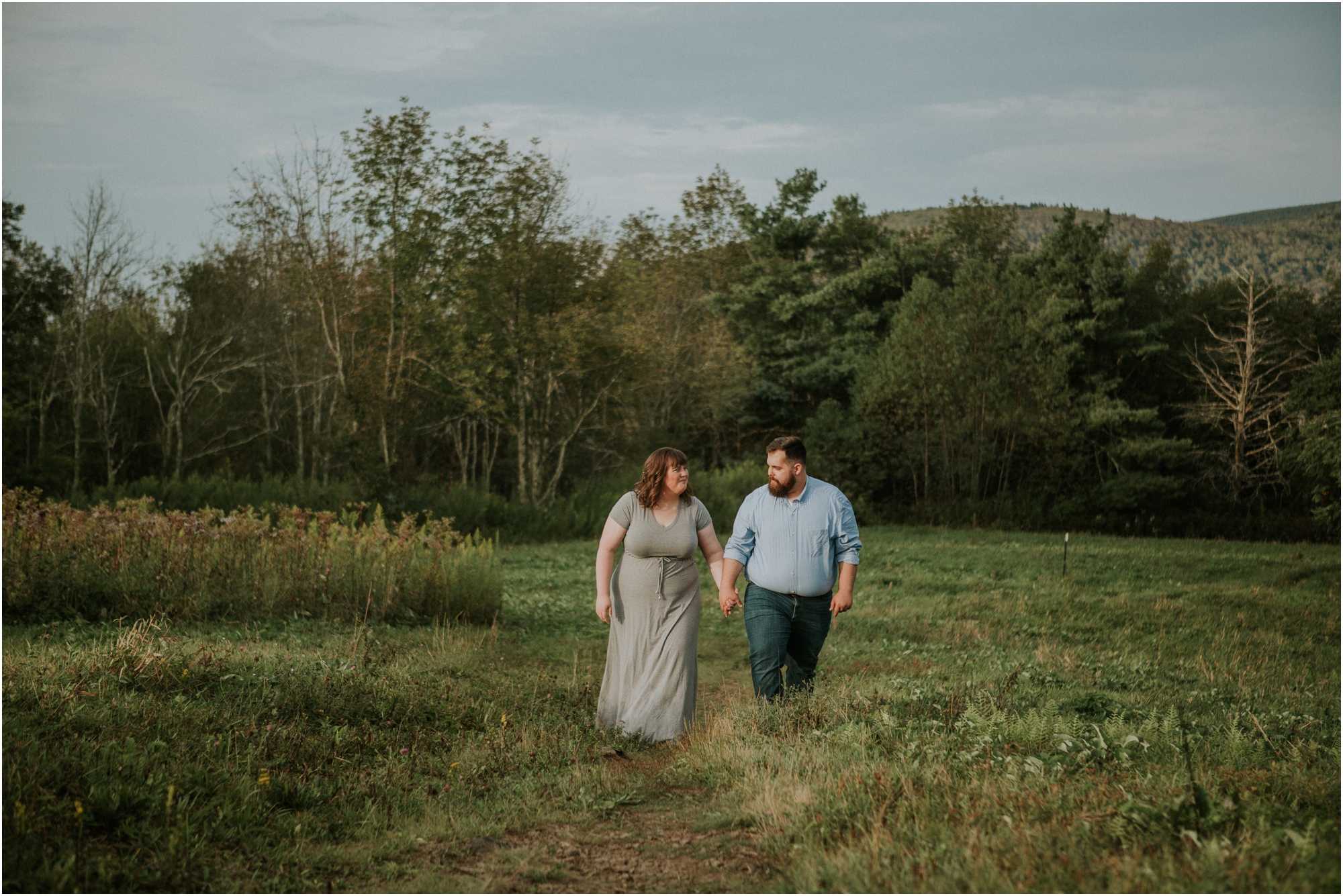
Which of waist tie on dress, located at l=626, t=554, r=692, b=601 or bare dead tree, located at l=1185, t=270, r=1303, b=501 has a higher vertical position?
bare dead tree, located at l=1185, t=270, r=1303, b=501

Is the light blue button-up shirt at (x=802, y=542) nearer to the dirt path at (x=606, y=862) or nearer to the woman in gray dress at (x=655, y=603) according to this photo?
the woman in gray dress at (x=655, y=603)

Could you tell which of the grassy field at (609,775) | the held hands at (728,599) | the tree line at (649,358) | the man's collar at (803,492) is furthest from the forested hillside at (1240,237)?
the held hands at (728,599)

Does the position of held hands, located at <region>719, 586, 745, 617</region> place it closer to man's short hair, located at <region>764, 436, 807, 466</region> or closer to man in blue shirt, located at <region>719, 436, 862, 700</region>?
man in blue shirt, located at <region>719, 436, 862, 700</region>

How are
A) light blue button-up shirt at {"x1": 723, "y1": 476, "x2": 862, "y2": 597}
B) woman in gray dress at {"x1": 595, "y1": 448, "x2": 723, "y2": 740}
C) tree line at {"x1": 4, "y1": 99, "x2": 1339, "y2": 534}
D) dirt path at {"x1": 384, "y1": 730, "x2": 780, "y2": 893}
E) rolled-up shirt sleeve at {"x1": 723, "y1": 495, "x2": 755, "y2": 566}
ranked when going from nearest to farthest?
dirt path at {"x1": 384, "y1": 730, "x2": 780, "y2": 893}
light blue button-up shirt at {"x1": 723, "y1": 476, "x2": 862, "y2": 597}
woman in gray dress at {"x1": 595, "y1": 448, "x2": 723, "y2": 740}
rolled-up shirt sleeve at {"x1": 723, "y1": 495, "x2": 755, "y2": 566}
tree line at {"x1": 4, "y1": 99, "x2": 1339, "y2": 534}

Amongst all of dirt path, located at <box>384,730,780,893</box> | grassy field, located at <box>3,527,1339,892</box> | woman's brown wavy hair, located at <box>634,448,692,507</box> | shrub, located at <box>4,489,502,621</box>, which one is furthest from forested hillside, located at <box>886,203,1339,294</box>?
dirt path, located at <box>384,730,780,893</box>

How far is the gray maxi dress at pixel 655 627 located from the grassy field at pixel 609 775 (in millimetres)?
303

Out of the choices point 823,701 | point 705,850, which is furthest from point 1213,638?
point 705,850

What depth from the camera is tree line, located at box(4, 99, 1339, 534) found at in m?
24.1

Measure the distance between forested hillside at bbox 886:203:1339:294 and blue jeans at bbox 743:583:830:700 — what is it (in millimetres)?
42965

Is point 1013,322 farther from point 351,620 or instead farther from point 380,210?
point 351,620

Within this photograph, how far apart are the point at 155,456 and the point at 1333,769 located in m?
27.5

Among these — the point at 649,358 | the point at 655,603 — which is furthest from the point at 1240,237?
the point at 655,603

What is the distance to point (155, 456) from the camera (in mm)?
26062

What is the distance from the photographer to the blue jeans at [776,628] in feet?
20.6
